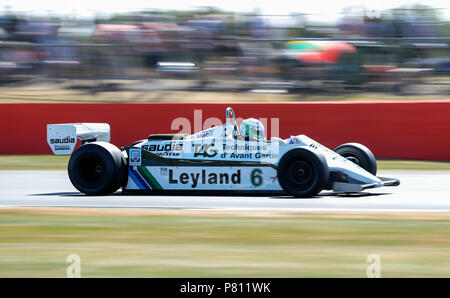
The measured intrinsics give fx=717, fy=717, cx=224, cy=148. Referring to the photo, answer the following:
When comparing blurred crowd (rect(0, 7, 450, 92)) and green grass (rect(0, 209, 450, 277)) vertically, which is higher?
blurred crowd (rect(0, 7, 450, 92))

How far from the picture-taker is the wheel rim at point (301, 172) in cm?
860

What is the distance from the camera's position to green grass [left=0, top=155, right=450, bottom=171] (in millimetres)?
13328

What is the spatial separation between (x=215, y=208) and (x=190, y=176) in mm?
1205

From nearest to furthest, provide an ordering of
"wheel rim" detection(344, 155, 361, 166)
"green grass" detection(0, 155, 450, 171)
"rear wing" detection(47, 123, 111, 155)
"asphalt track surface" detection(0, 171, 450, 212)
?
1. "asphalt track surface" detection(0, 171, 450, 212)
2. "rear wing" detection(47, 123, 111, 155)
3. "wheel rim" detection(344, 155, 361, 166)
4. "green grass" detection(0, 155, 450, 171)

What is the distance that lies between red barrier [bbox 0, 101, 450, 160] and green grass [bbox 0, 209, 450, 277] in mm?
7129

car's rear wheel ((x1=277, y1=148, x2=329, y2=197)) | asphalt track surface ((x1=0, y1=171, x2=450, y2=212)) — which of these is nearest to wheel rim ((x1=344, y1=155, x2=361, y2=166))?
asphalt track surface ((x1=0, y1=171, x2=450, y2=212))

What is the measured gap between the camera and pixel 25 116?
1566 cm

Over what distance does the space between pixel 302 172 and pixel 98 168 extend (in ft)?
8.93

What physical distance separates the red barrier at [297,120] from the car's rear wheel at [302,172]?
618 cm

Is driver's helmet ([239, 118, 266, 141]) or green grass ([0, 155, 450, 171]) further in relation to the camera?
green grass ([0, 155, 450, 171])

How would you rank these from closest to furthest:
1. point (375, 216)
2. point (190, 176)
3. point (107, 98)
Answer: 1. point (375, 216)
2. point (190, 176)
3. point (107, 98)

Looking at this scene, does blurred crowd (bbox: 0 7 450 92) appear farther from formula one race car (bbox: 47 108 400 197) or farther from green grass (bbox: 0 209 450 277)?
green grass (bbox: 0 209 450 277)

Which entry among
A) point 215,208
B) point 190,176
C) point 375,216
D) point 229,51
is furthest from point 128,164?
point 229,51

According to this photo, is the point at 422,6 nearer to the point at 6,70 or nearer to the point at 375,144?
the point at 375,144
